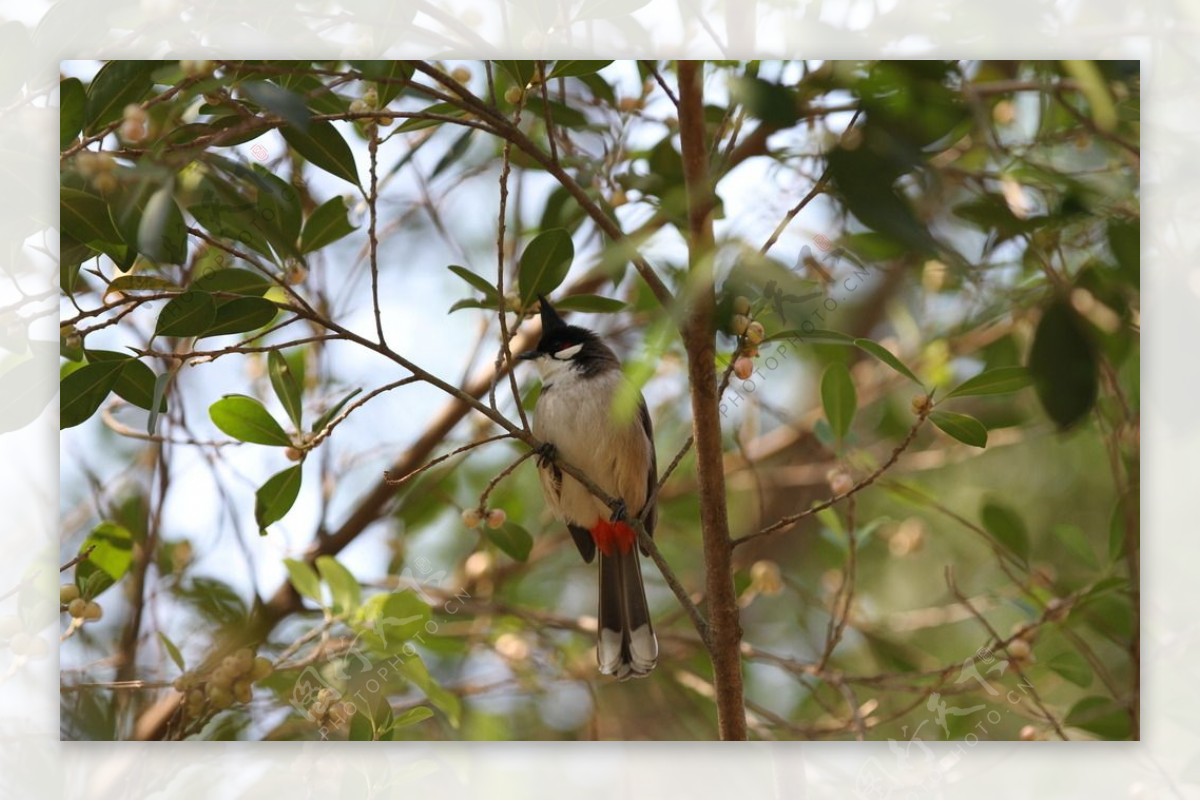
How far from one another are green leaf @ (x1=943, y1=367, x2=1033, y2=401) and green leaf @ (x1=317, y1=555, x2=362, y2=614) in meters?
1.33

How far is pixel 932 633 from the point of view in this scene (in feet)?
8.61

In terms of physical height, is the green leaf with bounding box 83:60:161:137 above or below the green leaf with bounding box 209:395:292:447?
above

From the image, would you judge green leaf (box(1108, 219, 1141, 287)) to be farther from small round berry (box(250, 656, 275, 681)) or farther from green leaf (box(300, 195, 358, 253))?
small round berry (box(250, 656, 275, 681))

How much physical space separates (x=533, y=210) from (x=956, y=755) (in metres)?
1.53

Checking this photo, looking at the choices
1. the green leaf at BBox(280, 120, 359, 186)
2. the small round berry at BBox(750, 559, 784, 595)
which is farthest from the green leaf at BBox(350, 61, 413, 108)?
the small round berry at BBox(750, 559, 784, 595)

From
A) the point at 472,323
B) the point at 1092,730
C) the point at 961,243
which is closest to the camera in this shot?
the point at 961,243

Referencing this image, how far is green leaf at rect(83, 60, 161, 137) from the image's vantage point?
7.42 feet

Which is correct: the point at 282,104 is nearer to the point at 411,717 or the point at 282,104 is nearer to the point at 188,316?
the point at 188,316

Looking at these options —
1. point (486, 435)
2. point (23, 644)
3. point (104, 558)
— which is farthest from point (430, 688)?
point (23, 644)

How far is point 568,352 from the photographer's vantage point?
9.13 ft

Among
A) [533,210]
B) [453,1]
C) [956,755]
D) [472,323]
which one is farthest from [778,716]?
[453,1]

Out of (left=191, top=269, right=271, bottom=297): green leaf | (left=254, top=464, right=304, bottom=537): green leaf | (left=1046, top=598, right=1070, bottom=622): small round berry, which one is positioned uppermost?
(left=191, top=269, right=271, bottom=297): green leaf

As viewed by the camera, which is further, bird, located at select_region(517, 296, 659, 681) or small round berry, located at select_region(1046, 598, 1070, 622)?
bird, located at select_region(517, 296, 659, 681)

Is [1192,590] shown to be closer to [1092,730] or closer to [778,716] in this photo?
[1092,730]
